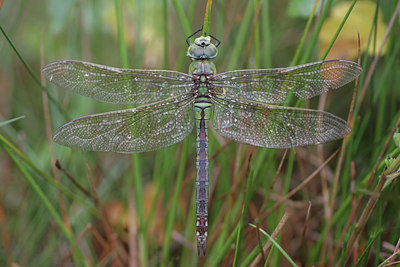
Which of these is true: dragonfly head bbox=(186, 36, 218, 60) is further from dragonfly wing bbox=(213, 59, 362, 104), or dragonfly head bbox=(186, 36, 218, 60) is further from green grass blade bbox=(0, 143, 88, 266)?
green grass blade bbox=(0, 143, 88, 266)

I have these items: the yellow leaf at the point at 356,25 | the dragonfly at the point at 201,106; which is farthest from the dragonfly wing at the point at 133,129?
the yellow leaf at the point at 356,25

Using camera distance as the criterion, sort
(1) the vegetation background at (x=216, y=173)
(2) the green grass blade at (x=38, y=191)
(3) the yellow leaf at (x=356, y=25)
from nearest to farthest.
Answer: (2) the green grass blade at (x=38, y=191) < (1) the vegetation background at (x=216, y=173) < (3) the yellow leaf at (x=356, y=25)

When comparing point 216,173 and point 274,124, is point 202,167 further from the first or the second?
point 216,173

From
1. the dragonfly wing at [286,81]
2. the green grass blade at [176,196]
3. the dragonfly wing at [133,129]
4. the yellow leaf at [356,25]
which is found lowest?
the green grass blade at [176,196]

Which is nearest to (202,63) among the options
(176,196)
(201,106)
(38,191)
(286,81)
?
(201,106)

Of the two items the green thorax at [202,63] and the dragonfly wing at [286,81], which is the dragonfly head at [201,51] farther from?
the dragonfly wing at [286,81]

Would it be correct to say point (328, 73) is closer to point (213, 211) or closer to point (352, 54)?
point (352, 54)

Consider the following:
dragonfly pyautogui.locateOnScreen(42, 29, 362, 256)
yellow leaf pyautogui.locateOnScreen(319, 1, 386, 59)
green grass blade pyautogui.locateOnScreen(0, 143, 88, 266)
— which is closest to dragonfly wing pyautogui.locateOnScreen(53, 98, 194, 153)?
dragonfly pyautogui.locateOnScreen(42, 29, 362, 256)
